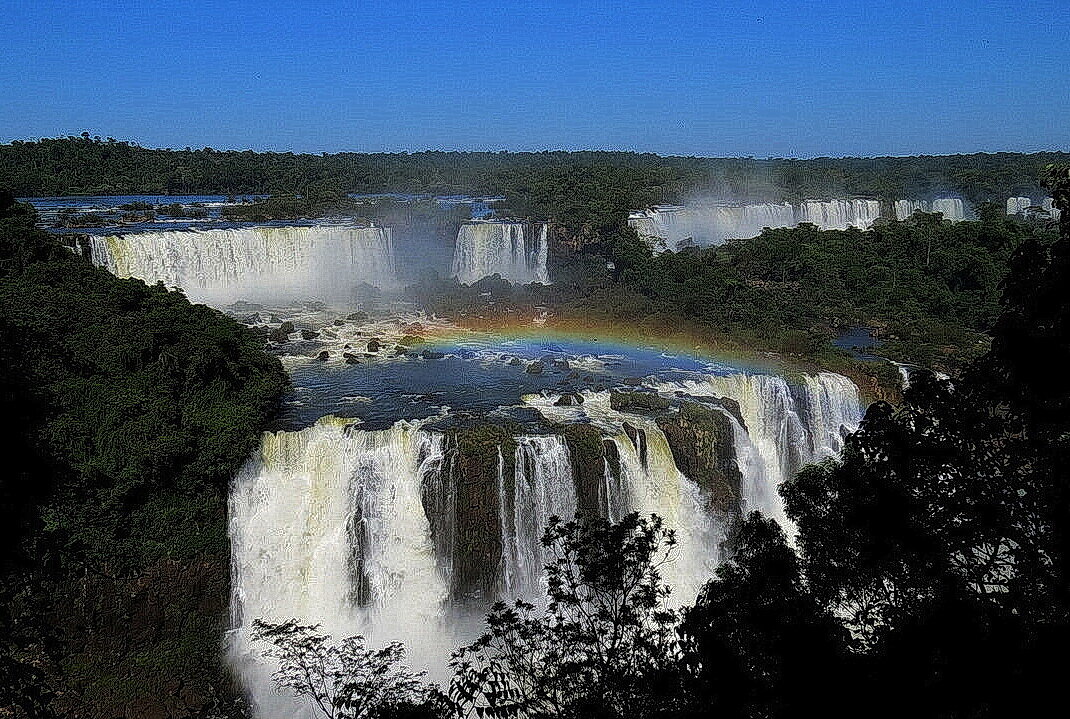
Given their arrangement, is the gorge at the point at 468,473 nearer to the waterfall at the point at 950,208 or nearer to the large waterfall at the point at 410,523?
the large waterfall at the point at 410,523

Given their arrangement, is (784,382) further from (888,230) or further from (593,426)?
(888,230)

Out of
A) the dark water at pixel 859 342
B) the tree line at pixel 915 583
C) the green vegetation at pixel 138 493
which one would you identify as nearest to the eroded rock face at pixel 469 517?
the green vegetation at pixel 138 493

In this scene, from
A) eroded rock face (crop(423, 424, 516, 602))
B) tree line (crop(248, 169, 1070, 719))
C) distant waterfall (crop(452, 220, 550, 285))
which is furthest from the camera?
distant waterfall (crop(452, 220, 550, 285))

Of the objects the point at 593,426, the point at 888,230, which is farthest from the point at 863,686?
the point at 888,230

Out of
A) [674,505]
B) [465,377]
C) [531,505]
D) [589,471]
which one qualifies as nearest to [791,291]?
[465,377]

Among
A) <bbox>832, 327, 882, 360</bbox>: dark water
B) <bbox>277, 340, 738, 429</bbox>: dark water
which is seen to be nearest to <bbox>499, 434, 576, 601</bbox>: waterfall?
<bbox>277, 340, 738, 429</bbox>: dark water

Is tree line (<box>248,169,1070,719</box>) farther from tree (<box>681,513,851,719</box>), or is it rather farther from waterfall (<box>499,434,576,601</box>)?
waterfall (<box>499,434,576,601</box>)
